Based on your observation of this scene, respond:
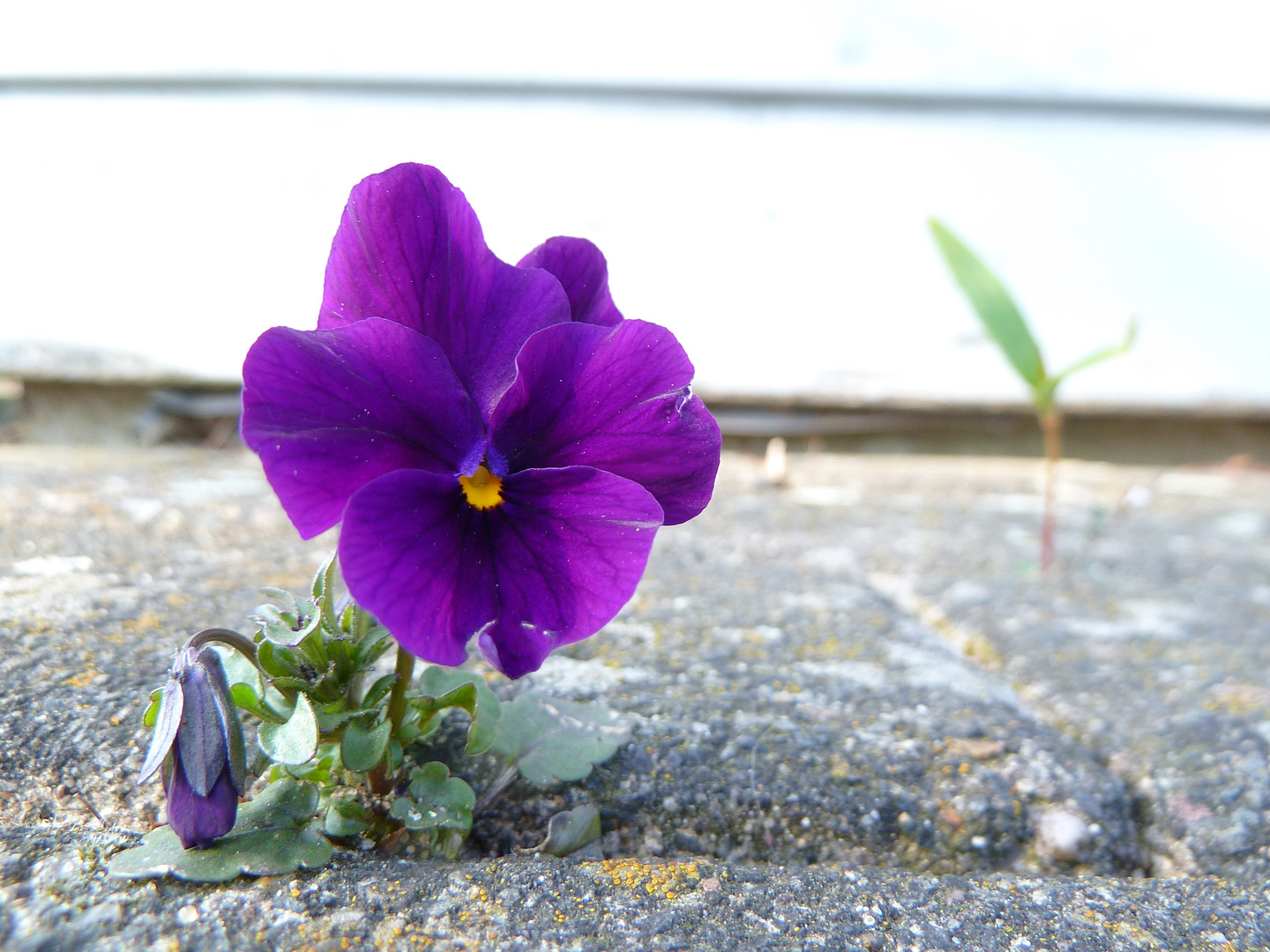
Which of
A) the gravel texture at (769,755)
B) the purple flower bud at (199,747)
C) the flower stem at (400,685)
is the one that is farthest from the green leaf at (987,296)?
the purple flower bud at (199,747)

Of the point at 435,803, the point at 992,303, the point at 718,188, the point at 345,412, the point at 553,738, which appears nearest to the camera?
the point at 345,412

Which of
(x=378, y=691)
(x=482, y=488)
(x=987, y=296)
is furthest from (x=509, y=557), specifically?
(x=987, y=296)

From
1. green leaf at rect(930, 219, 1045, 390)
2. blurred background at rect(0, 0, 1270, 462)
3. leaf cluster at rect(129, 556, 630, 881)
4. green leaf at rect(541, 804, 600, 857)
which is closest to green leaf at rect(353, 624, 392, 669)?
leaf cluster at rect(129, 556, 630, 881)

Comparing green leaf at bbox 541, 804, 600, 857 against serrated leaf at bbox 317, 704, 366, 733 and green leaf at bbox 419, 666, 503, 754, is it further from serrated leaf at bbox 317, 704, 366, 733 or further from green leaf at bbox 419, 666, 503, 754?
serrated leaf at bbox 317, 704, 366, 733

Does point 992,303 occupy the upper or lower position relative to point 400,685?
upper

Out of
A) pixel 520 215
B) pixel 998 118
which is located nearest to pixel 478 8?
pixel 520 215

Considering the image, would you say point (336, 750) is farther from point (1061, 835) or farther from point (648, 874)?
point (1061, 835)

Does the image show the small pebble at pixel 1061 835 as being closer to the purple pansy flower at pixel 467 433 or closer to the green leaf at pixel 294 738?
the purple pansy flower at pixel 467 433

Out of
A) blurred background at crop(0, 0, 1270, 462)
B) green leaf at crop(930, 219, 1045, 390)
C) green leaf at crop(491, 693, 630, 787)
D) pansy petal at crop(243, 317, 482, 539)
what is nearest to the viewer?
pansy petal at crop(243, 317, 482, 539)
